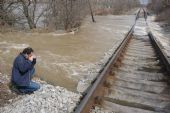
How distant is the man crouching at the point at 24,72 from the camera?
6891 mm

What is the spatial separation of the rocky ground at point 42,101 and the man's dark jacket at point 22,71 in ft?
0.92

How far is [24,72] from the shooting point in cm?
694

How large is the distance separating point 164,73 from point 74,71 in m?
2.41

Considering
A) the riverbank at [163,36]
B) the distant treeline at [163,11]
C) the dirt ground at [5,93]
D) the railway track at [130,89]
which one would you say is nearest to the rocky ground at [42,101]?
the dirt ground at [5,93]

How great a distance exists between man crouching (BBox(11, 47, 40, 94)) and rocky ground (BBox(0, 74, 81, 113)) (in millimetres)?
181

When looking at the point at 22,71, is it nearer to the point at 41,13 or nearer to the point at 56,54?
the point at 56,54

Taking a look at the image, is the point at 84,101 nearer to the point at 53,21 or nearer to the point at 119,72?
the point at 119,72

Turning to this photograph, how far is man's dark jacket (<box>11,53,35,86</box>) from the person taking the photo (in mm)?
6879

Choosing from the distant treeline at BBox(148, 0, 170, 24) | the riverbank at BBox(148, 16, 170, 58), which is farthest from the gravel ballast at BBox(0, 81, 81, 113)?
the distant treeline at BBox(148, 0, 170, 24)

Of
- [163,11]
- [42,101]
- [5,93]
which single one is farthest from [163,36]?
[163,11]

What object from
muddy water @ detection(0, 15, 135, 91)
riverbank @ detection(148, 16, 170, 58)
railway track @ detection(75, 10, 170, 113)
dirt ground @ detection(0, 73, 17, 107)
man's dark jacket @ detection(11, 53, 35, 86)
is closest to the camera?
railway track @ detection(75, 10, 170, 113)

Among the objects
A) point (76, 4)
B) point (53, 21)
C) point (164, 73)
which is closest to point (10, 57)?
point (164, 73)

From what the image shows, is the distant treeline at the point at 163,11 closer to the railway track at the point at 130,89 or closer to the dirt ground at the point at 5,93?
the railway track at the point at 130,89

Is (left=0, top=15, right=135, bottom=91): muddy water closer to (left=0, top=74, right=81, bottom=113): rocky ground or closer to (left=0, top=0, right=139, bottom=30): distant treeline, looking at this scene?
(left=0, top=74, right=81, bottom=113): rocky ground
